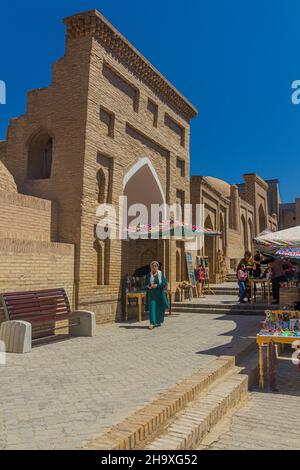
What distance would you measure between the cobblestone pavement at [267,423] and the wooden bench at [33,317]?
3.78 metres

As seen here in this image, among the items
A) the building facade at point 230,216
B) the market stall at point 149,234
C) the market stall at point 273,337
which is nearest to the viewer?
the market stall at point 273,337

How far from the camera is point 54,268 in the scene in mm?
9219

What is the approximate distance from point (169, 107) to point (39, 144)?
5821mm

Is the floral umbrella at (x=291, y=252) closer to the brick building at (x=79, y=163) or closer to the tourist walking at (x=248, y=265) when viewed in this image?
the brick building at (x=79, y=163)

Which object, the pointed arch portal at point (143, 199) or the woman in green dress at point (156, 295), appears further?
the pointed arch portal at point (143, 199)

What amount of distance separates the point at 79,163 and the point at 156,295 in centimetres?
375

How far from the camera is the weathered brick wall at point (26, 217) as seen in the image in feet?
28.3

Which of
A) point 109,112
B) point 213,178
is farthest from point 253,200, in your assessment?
point 109,112

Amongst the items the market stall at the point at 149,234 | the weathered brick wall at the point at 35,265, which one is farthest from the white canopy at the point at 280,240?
the market stall at the point at 149,234

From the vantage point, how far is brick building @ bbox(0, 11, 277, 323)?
9.02m

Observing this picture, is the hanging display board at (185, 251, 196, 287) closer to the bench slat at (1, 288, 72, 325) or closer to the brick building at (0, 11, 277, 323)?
the brick building at (0, 11, 277, 323)

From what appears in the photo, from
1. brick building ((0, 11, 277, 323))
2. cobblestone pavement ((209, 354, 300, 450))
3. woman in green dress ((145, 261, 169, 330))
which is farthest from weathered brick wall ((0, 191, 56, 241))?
cobblestone pavement ((209, 354, 300, 450))

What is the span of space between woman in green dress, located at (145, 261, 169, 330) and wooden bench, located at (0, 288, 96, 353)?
171 cm

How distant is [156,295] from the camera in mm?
10008
